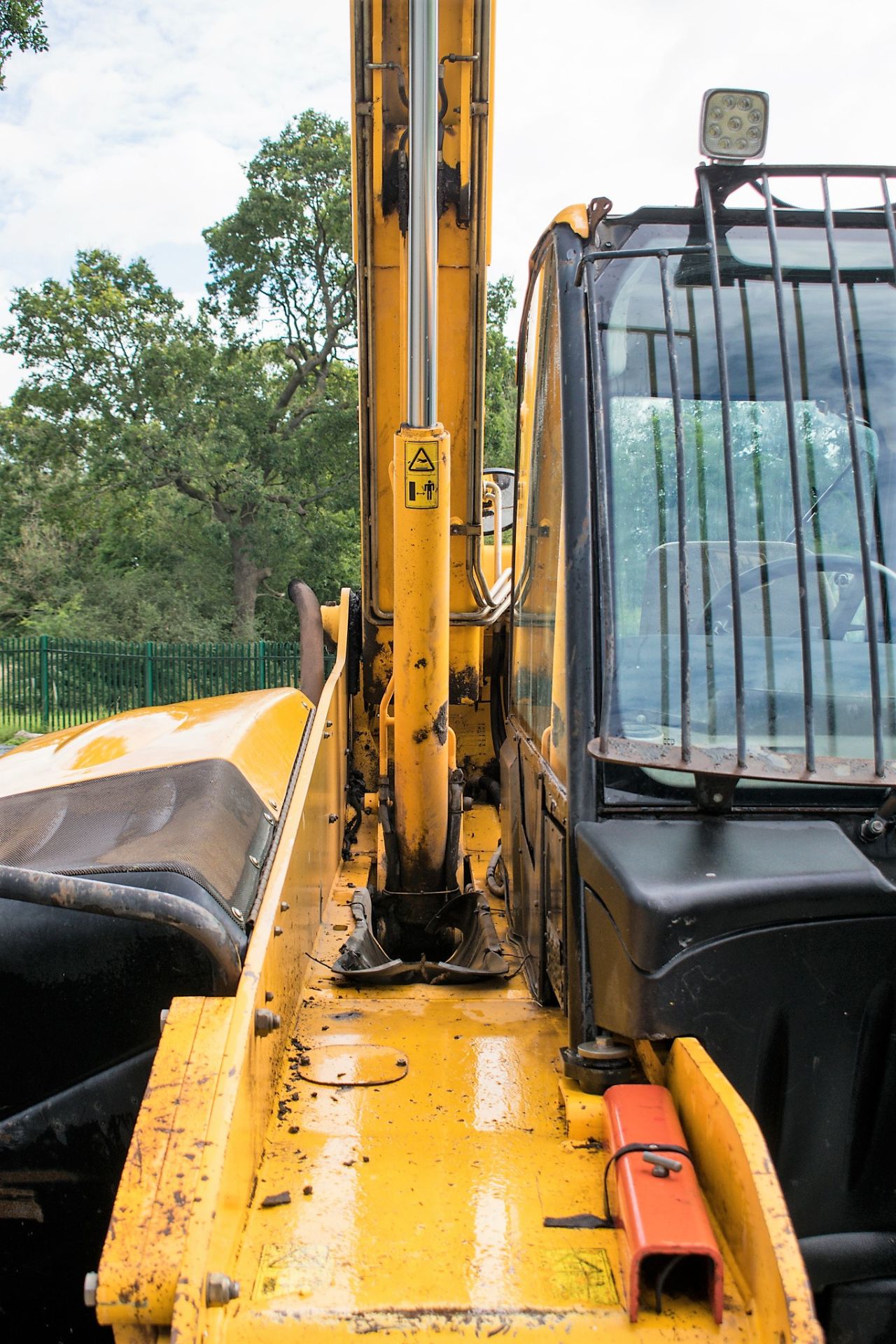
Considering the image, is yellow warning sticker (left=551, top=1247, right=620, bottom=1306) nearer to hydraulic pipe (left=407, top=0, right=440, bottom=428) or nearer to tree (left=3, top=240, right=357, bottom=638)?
hydraulic pipe (left=407, top=0, right=440, bottom=428)

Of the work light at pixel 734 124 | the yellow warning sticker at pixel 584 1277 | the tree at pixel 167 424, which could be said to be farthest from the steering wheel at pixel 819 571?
the tree at pixel 167 424

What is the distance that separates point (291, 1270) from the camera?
158 cm

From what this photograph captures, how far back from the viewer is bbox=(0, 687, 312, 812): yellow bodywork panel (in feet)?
10.6

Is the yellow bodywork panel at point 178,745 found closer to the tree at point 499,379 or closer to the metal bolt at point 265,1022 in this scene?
the metal bolt at point 265,1022

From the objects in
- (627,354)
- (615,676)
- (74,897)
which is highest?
(627,354)

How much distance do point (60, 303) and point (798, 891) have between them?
2562 cm

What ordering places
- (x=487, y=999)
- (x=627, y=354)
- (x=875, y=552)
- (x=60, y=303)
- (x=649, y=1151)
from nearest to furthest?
(x=649, y=1151)
(x=875, y=552)
(x=627, y=354)
(x=487, y=999)
(x=60, y=303)

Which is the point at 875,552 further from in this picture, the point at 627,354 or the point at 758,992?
the point at 758,992

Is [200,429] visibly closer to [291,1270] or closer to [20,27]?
[20,27]

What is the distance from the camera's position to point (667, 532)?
211 cm

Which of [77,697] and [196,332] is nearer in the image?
[77,697]

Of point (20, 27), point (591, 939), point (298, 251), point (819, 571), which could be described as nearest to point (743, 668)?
point (819, 571)

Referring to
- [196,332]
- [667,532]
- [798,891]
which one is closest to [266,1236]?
[798,891]

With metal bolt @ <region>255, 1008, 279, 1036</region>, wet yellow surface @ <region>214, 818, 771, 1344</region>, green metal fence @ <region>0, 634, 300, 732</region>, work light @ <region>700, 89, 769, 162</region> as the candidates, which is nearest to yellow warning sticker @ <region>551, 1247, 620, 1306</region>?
wet yellow surface @ <region>214, 818, 771, 1344</region>
